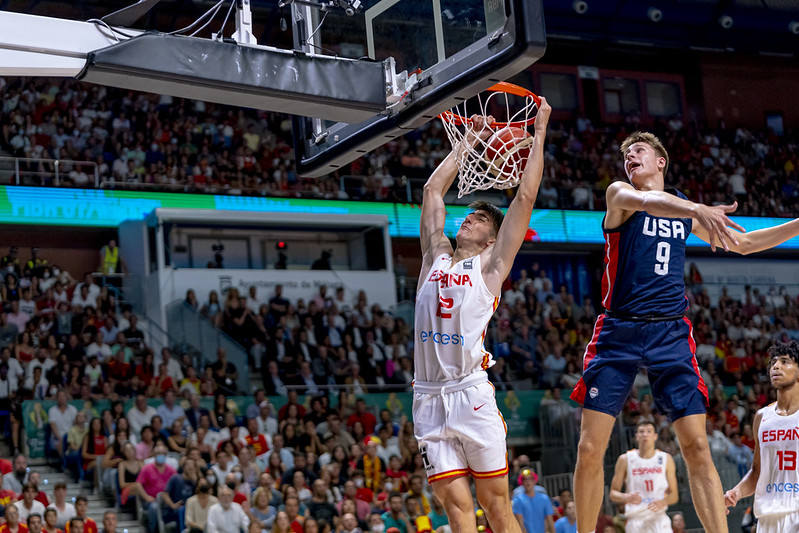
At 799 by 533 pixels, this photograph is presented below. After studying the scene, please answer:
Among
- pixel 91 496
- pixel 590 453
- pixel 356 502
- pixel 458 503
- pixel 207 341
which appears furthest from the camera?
pixel 207 341

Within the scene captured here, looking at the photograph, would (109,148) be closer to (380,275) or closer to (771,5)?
(380,275)

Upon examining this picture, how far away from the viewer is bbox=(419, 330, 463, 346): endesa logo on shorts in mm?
5844

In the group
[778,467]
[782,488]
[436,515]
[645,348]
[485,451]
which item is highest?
[645,348]

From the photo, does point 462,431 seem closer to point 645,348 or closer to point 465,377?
point 465,377

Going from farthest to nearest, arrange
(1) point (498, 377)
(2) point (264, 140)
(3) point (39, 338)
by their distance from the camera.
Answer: (2) point (264, 140), (1) point (498, 377), (3) point (39, 338)

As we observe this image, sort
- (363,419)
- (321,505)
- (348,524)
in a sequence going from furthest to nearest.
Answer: (363,419) < (321,505) < (348,524)

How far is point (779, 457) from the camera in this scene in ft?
23.2

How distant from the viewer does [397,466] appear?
14922 mm

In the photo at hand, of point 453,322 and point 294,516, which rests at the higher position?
point 453,322

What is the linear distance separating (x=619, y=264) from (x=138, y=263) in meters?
15.8

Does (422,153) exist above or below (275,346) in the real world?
above

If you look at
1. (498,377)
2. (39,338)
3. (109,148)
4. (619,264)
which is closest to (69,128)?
(109,148)

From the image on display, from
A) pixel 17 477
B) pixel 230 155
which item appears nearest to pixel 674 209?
pixel 17 477

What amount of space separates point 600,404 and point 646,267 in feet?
2.74
